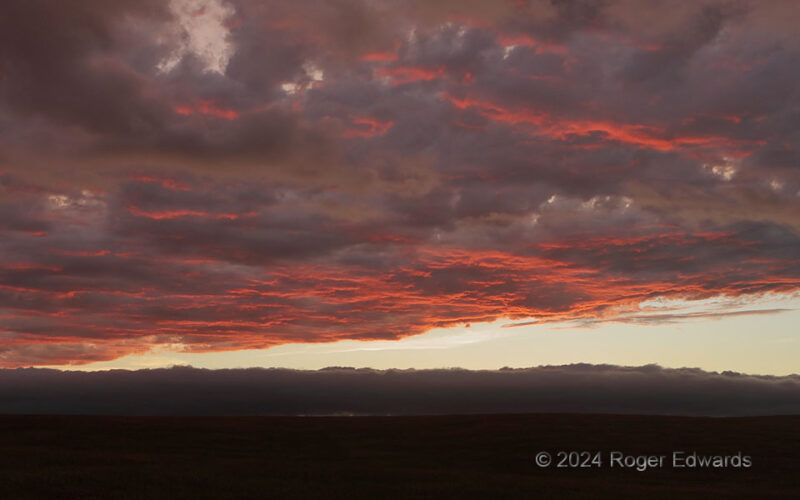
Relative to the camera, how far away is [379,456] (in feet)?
176

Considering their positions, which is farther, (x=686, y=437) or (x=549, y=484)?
(x=686, y=437)

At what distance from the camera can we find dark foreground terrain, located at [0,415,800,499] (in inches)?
1361

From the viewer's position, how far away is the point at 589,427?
71.6 meters

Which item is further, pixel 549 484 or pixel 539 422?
pixel 539 422

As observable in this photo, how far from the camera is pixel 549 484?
124 feet

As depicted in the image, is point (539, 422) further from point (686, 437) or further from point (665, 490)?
point (665, 490)

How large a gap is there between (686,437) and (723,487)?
25.2 m

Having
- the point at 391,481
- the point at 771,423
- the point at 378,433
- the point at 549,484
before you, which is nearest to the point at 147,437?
the point at 378,433

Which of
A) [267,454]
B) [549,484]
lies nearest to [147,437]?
[267,454]

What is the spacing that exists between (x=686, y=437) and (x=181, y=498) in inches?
1954

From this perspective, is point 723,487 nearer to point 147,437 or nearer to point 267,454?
point 267,454

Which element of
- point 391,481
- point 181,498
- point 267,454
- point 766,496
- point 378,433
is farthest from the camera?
point 378,433

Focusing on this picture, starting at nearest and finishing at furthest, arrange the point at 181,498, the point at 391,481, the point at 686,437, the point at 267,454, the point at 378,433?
the point at 181,498, the point at 391,481, the point at 267,454, the point at 686,437, the point at 378,433

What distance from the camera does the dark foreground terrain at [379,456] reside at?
3456 cm
